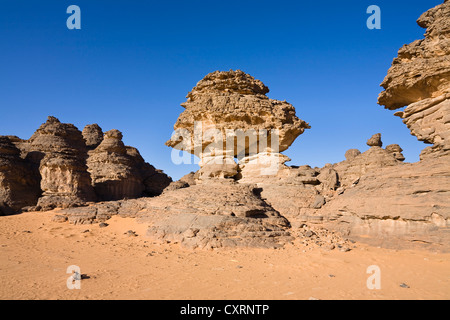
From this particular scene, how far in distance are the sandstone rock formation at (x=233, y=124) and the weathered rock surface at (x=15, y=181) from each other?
13.3 metres

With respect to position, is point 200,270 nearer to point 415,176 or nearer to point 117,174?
point 415,176

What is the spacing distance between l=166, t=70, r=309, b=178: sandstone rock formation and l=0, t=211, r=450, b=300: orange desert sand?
8828mm

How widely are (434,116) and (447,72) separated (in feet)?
6.65

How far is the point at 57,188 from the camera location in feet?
60.1

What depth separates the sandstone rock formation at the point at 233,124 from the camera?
18938mm

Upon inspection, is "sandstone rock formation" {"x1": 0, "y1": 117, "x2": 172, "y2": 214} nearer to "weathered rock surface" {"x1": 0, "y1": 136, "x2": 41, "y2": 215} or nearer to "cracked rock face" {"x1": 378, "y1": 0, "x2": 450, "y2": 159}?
"weathered rock surface" {"x1": 0, "y1": 136, "x2": 41, "y2": 215}

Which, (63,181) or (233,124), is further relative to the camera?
(233,124)

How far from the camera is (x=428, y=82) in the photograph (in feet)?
39.7

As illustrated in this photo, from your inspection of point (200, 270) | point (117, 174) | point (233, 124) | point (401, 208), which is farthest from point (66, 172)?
point (401, 208)

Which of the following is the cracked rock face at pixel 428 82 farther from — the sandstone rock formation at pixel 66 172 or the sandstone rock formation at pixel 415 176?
the sandstone rock formation at pixel 66 172

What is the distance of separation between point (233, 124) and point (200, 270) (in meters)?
12.9
